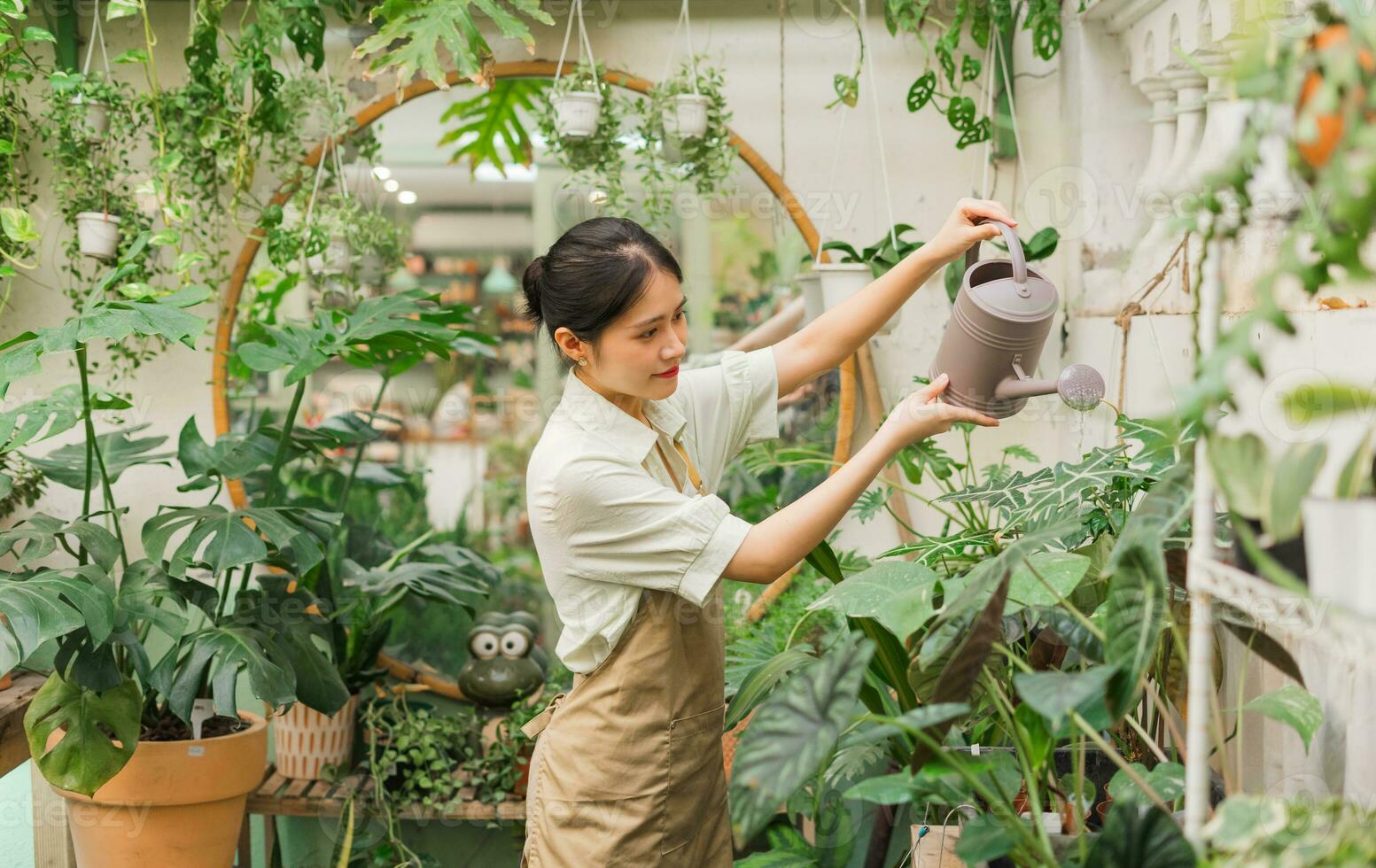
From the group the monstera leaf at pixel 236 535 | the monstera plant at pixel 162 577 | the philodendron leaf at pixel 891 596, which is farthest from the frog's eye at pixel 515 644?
the philodendron leaf at pixel 891 596

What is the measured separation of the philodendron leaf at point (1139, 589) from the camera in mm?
953

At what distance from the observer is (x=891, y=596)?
1270 mm

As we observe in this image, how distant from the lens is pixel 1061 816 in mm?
1377

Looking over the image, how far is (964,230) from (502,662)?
4.88ft

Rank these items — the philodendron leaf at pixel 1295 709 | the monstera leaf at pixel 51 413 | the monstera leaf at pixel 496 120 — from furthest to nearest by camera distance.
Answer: the monstera leaf at pixel 496 120 → the monstera leaf at pixel 51 413 → the philodendron leaf at pixel 1295 709

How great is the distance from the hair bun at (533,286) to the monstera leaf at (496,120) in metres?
1.12

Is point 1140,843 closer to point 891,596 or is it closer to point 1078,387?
point 891,596

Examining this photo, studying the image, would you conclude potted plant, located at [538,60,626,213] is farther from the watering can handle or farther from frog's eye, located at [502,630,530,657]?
the watering can handle

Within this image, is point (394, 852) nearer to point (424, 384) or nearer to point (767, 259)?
point (424, 384)

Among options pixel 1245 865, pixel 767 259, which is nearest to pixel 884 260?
pixel 767 259

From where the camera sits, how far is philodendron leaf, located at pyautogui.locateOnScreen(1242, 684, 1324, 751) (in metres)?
1.19

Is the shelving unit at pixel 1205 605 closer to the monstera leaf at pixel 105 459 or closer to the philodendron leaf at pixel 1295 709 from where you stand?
the philodendron leaf at pixel 1295 709

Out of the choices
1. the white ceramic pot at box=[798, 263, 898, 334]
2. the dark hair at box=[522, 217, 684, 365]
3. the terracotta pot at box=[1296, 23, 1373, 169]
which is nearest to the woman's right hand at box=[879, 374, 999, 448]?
the dark hair at box=[522, 217, 684, 365]

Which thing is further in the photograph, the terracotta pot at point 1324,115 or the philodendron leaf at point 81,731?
the philodendron leaf at point 81,731
